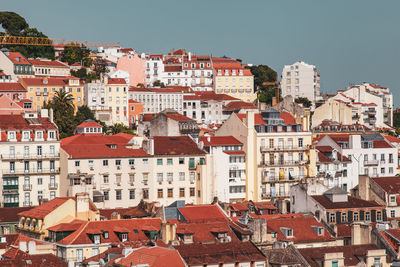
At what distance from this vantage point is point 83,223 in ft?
259

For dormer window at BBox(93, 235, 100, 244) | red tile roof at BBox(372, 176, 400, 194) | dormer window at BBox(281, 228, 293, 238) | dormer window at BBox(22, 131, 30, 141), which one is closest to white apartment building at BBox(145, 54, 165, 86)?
dormer window at BBox(22, 131, 30, 141)

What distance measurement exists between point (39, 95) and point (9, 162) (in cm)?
5345

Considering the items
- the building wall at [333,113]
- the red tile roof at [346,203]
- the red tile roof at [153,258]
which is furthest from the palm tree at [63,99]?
the red tile roof at [153,258]

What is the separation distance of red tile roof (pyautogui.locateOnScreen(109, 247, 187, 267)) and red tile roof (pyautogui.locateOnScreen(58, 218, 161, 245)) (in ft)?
33.9

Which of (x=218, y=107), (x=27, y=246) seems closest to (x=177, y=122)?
(x=218, y=107)

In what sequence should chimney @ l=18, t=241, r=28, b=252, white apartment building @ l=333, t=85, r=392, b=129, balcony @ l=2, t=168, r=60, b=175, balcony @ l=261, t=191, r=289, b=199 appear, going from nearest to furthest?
chimney @ l=18, t=241, r=28, b=252
balcony @ l=2, t=168, r=60, b=175
balcony @ l=261, t=191, r=289, b=199
white apartment building @ l=333, t=85, r=392, b=129

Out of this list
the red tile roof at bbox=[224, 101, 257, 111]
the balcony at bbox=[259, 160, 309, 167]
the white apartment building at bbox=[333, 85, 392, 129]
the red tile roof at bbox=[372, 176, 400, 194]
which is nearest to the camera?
the red tile roof at bbox=[372, 176, 400, 194]

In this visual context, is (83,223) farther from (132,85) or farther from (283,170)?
(132,85)

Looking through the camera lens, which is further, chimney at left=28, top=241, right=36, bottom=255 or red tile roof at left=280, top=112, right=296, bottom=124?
red tile roof at left=280, top=112, right=296, bottom=124

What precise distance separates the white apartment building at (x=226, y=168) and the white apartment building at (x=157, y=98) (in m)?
61.9

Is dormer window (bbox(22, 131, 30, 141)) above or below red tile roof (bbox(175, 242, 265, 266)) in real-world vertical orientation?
above

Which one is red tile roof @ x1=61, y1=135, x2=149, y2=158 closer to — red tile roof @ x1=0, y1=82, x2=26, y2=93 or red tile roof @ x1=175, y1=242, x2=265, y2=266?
red tile roof @ x1=175, y1=242, x2=265, y2=266

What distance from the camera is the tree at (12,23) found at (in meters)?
190

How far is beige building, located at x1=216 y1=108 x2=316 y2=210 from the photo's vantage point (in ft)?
359
